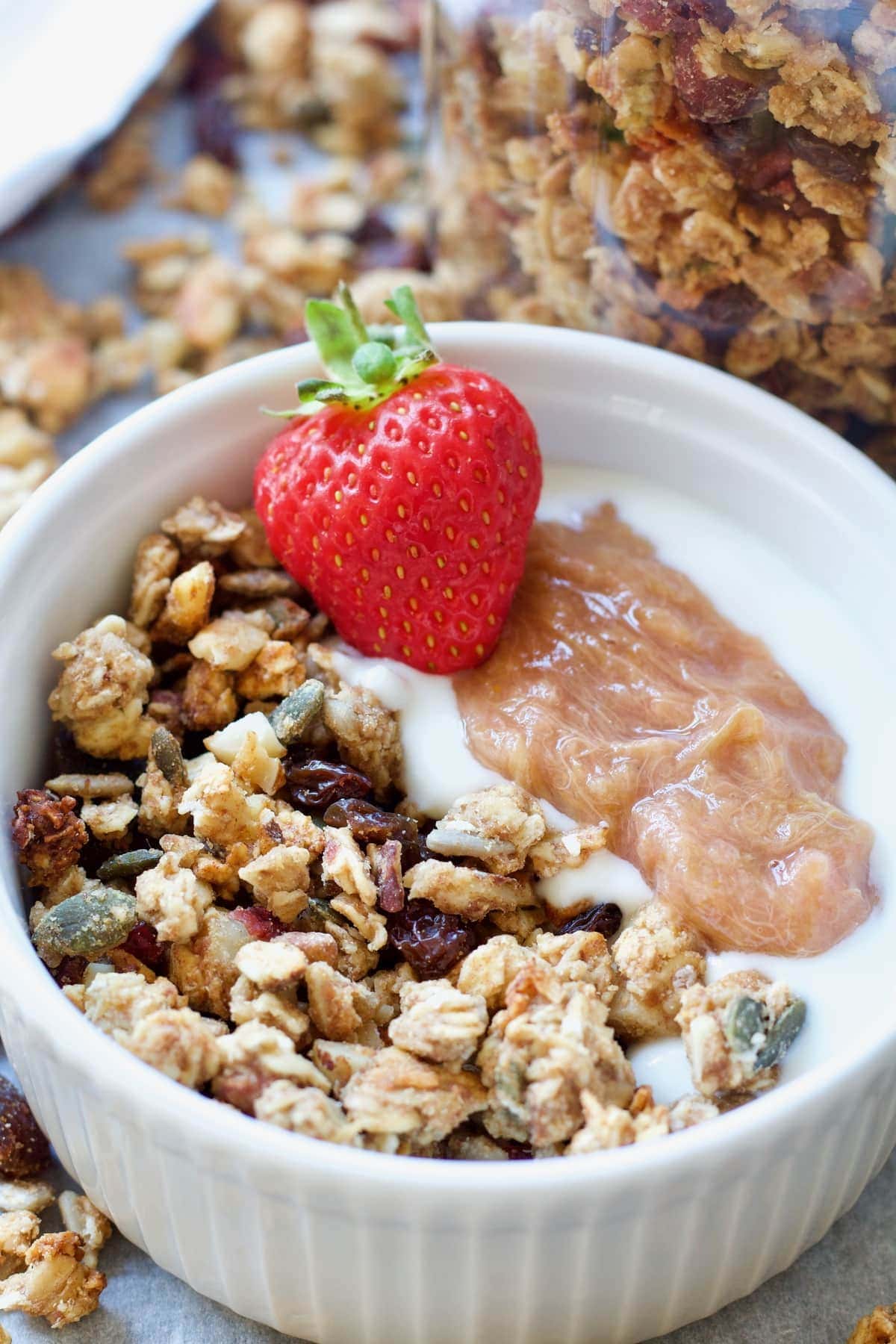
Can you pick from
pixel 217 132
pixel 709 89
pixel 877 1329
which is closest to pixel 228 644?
pixel 709 89

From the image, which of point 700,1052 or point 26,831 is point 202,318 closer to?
point 26,831

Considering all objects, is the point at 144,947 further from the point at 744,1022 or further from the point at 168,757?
the point at 744,1022

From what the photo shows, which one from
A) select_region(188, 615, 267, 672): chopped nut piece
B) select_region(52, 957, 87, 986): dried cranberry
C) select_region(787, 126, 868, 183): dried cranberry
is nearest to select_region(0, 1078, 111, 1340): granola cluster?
select_region(52, 957, 87, 986): dried cranberry

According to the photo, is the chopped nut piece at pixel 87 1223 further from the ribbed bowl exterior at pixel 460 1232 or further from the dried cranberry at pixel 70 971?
the dried cranberry at pixel 70 971

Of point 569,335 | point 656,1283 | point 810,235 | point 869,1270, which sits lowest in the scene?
point 869,1270

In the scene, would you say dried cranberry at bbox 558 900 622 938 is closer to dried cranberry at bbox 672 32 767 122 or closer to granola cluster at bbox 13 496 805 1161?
granola cluster at bbox 13 496 805 1161

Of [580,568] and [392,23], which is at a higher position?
[392,23]


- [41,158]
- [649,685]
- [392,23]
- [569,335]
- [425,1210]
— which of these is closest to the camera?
[425,1210]

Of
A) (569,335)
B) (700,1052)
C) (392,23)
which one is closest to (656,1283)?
(700,1052)
